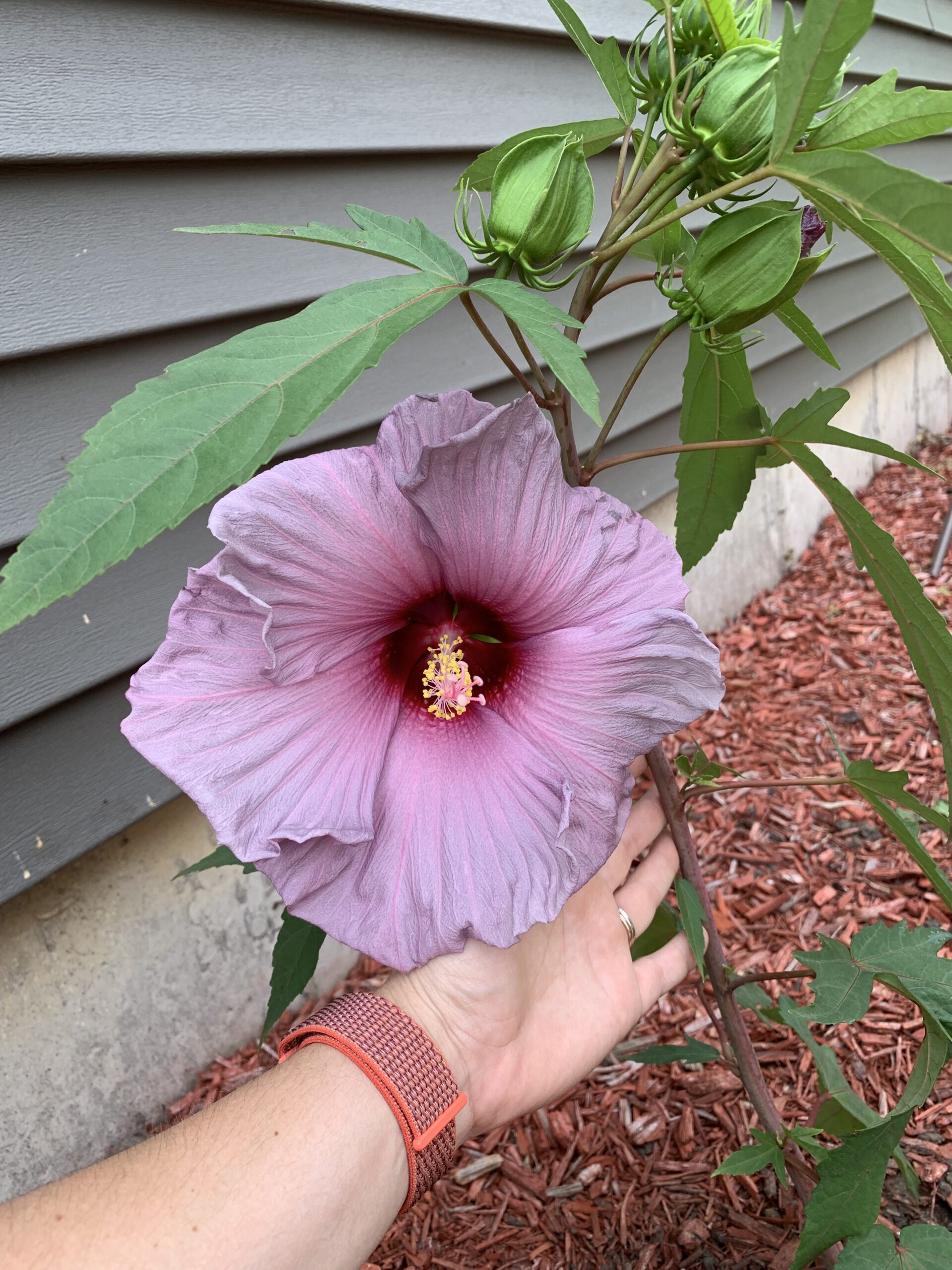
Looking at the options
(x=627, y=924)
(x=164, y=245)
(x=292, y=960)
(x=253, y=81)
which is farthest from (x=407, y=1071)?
(x=253, y=81)

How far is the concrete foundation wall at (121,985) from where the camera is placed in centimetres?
133

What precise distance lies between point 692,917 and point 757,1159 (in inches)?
9.7

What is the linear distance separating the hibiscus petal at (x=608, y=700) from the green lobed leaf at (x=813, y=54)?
0.95ft

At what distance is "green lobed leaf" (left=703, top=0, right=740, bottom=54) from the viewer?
62 cm

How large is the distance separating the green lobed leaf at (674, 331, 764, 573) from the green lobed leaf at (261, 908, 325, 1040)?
49cm

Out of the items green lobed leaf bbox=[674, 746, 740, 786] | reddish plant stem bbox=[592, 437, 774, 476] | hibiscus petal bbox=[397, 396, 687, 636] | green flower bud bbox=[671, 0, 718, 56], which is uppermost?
green flower bud bbox=[671, 0, 718, 56]

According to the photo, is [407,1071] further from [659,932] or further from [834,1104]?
[834,1104]

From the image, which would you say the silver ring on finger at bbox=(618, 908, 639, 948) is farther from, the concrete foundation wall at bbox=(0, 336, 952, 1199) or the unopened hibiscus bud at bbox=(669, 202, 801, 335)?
the concrete foundation wall at bbox=(0, 336, 952, 1199)

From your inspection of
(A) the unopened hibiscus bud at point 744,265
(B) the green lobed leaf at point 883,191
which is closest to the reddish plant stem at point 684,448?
(A) the unopened hibiscus bud at point 744,265

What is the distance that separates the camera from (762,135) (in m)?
0.61

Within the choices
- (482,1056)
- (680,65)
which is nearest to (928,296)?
(680,65)

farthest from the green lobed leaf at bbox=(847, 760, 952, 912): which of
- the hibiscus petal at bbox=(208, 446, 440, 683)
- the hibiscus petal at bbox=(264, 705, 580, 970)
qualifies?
the hibiscus petal at bbox=(208, 446, 440, 683)

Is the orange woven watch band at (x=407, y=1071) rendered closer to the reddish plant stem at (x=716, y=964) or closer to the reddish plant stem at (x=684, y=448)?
the reddish plant stem at (x=716, y=964)

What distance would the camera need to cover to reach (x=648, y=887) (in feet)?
3.15
